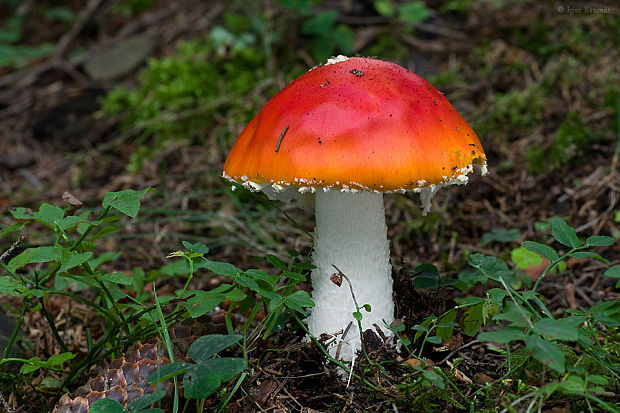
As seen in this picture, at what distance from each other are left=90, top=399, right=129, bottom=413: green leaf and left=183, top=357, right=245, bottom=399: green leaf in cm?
26

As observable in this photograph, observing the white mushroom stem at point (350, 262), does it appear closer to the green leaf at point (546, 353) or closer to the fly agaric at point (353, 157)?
the fly agaric at point (353, 157)

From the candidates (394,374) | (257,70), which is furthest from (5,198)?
(394,374)

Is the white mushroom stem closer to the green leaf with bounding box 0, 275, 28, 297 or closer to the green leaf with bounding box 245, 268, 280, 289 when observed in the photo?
the green leaf with bounding box 245, 268, 280, 289

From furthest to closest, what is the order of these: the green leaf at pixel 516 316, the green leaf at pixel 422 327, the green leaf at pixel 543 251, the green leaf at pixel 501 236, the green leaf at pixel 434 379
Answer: the green leaf at pixel 501 236
the green leaf at pixel 422 327
the green leaf at pixel 543 251
the green leaf at pixel 434 379
the green leaf at pixel 516 316

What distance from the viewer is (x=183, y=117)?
217 inches

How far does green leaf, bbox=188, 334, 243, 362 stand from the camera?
194 centimetres

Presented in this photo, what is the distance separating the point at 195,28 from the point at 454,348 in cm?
611

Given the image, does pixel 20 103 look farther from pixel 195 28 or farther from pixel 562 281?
pixel 562 281

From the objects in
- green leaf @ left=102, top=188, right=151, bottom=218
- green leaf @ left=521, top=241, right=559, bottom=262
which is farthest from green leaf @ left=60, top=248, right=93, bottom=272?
green leaf @ left=521, top=241, right=559, bottom=262

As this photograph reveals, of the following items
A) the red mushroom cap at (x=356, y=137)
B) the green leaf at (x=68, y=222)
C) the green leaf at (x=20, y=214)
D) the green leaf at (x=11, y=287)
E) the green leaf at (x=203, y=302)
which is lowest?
the green leaf at (x=203, y=302)

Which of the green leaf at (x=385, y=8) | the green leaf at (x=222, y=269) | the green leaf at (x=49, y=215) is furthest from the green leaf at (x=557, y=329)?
the green leaf at (x=385, y=8)

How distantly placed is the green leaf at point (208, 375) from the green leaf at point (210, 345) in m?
0.03

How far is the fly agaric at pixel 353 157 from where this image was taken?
2.10m

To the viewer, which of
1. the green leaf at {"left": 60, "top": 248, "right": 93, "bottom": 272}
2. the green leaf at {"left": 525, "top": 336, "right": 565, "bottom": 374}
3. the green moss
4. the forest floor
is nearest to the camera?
the green leaf at {"left": 525, "top": 336, "right": 565, "bottom": 374}
